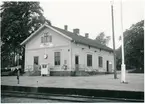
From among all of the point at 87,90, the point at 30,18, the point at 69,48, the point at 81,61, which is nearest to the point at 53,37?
the point at 69,48

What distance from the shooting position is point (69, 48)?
24172mm

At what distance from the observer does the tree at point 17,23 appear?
33094 mm

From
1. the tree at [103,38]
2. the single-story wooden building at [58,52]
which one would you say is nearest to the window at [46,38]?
the single-story wooden building at [58,52]

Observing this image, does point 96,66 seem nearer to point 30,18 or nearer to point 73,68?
point 73,68

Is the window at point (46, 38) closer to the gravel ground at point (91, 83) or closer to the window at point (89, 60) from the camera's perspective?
the window at point (89, 60)

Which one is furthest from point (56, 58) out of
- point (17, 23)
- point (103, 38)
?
point (103, 38)

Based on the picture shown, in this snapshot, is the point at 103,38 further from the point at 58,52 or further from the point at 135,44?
the point at 58,52

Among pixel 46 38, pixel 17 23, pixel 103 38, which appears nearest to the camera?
pixel 46 38

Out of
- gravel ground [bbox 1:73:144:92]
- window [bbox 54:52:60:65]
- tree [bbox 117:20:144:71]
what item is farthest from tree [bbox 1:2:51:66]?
gravel ground [bbox 1:73:144:92]

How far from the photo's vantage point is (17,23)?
3259 cm

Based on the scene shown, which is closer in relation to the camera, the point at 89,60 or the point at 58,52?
the point at 58,52

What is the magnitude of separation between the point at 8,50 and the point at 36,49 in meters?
9.65

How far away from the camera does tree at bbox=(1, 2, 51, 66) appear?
33.1 metres

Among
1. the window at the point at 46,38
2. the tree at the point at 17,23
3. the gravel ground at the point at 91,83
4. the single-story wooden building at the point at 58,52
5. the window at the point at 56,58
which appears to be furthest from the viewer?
the tree at the point at 17,23
